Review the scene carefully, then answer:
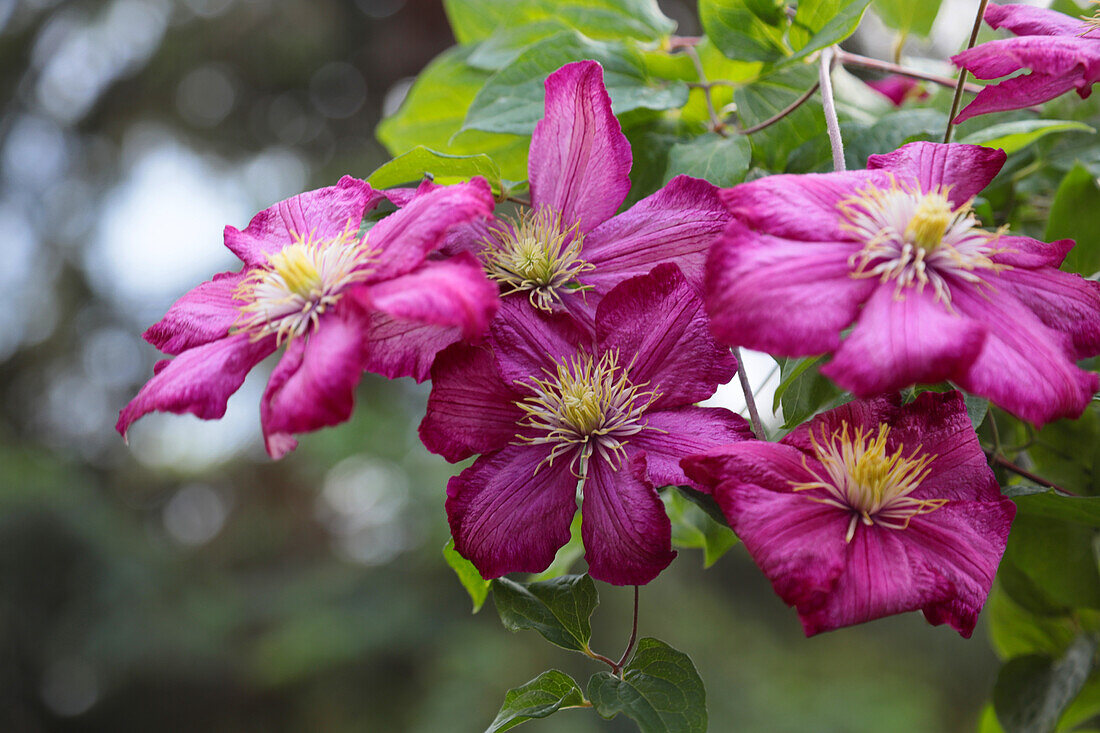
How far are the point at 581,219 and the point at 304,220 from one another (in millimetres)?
107

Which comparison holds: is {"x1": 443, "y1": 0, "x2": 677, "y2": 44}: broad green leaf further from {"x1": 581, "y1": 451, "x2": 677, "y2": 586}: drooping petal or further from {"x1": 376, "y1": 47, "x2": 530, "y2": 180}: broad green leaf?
{"x1": 581, "y1": 451, "x2": 677, "y2": 586}: drooping petal

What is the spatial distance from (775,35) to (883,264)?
8.7 inches

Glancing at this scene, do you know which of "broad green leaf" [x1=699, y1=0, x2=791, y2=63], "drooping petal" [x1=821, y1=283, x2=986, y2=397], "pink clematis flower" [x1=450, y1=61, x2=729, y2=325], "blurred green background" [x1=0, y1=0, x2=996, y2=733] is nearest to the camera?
"drooping petal" [x1=821, y1=283, x2=986, y2=397]

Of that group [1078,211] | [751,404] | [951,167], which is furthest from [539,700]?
[1078,211]

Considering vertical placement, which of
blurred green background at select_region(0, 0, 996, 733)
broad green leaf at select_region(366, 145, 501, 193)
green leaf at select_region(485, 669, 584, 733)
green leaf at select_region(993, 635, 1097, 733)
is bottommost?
blurred green background at select_region(0, 0, 996, 733)

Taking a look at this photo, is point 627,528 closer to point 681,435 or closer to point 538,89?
point 681,435

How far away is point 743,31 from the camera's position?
43 cm

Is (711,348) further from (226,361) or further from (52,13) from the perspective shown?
(52,13)

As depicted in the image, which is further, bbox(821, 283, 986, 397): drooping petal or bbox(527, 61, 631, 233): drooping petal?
bbox(527, 61, 631, 233): drooping petal

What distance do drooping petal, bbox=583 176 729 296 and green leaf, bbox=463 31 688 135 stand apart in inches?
3.7

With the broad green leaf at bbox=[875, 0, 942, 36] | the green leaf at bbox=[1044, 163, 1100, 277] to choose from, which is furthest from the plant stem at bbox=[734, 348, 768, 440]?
the broad green leaf at bbox=[875, 0, 942, 36]

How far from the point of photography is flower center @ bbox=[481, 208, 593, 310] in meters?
0.34

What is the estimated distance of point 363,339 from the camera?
254 millimetres

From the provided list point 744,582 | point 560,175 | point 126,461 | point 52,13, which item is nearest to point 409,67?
point 52,13
